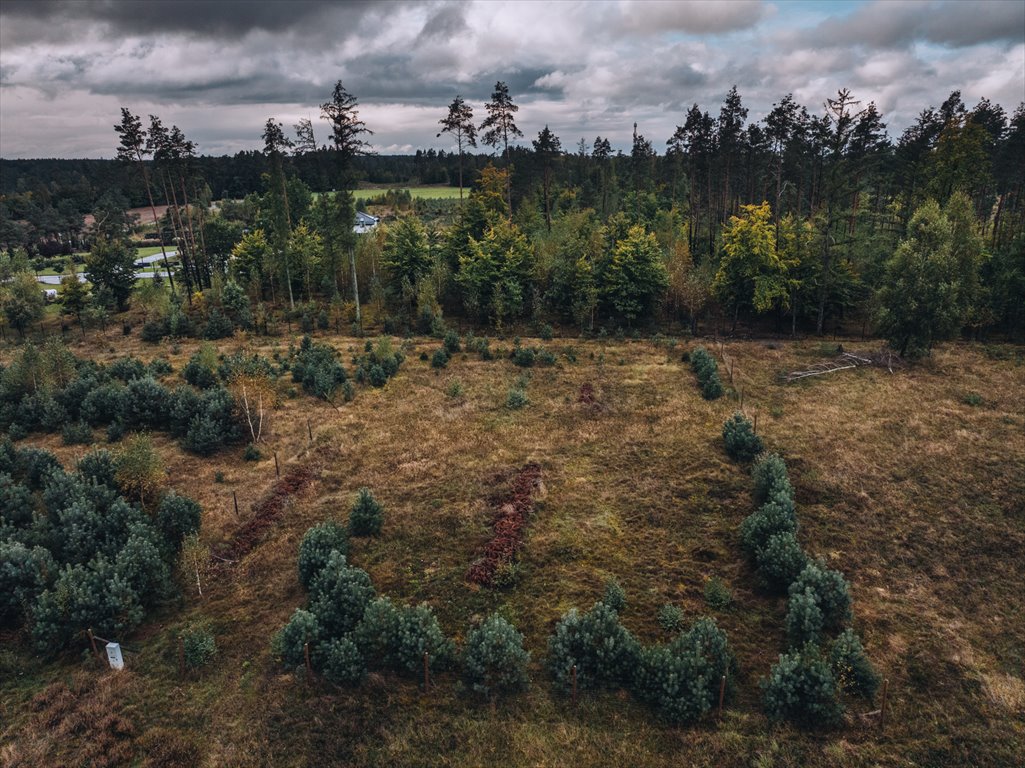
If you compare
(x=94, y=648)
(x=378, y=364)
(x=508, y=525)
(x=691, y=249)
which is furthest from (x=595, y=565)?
(x=691, y=249)

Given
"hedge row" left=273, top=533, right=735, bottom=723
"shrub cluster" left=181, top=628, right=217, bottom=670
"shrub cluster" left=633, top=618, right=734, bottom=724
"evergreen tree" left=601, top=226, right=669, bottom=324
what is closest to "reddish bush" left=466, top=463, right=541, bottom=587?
"hedge row" left=273, top=533, right=735, bottom=723

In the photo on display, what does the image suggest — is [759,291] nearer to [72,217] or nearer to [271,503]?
[271,503]

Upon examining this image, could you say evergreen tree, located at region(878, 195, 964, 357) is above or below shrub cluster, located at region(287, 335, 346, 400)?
above

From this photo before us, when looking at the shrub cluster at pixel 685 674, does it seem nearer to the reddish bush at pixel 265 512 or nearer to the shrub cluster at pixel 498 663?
the shrub cluster at pixel 498 663

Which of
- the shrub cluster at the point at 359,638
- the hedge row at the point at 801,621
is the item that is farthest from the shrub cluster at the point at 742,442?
the shrub cluster at the point at 359,638

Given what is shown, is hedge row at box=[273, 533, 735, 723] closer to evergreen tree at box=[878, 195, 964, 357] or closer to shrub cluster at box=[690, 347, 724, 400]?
shrub cluster at box=[690, 347, 724, 400]

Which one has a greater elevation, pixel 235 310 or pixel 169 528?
pixel 235 310

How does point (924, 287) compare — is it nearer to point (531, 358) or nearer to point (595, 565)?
point (531, 358)

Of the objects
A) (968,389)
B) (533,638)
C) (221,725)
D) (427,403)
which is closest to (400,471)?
(427,403)

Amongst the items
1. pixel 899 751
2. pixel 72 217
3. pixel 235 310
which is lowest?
pixel 899 751
